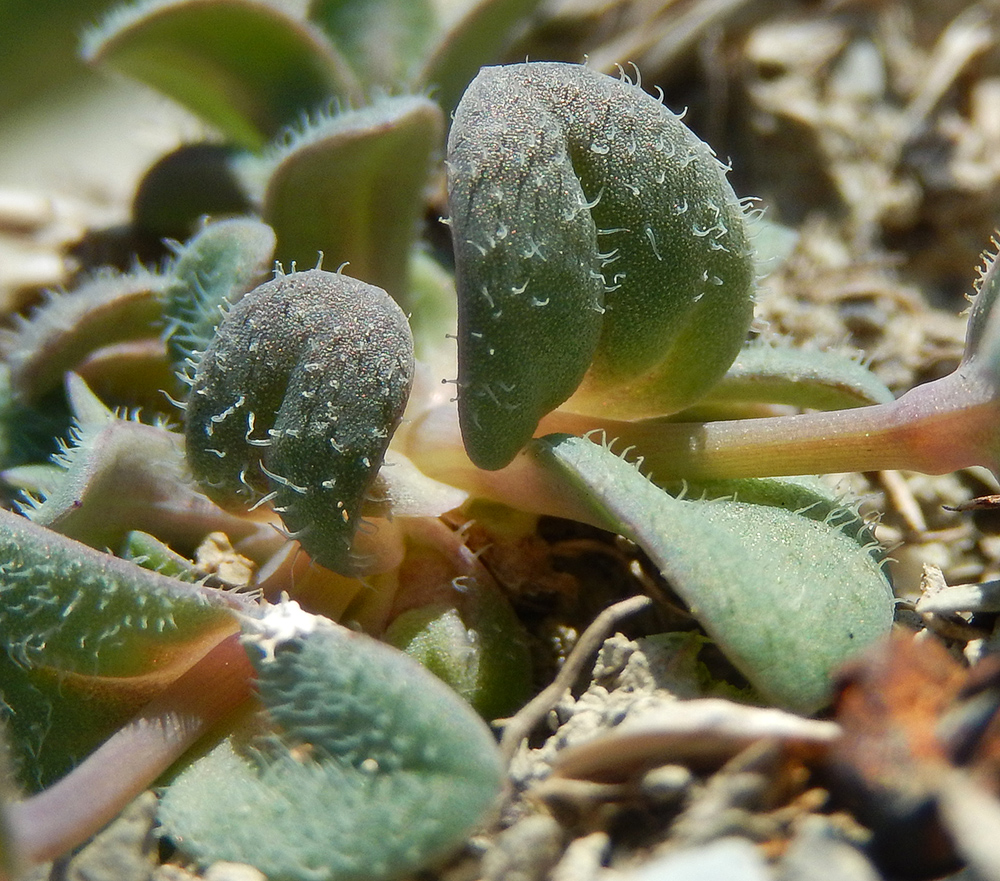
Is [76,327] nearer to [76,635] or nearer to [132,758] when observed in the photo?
[76,635]

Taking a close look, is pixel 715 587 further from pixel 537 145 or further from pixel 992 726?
pixel 537 145

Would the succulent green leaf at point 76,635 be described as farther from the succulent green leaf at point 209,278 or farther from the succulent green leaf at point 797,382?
the succulent green leaf at point 797,382

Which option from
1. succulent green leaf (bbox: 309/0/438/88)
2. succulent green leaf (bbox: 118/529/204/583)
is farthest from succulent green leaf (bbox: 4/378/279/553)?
succulent green leaf (bbox: 309/0/438/88)

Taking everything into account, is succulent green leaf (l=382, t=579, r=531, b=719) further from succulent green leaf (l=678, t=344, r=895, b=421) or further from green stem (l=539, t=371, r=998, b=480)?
succulent green leaf (l=678, t=344, r=895, b=421)

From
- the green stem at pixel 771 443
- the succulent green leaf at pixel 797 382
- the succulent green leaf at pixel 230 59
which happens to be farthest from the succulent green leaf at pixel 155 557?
the succulent green leaf at pixel 230 59

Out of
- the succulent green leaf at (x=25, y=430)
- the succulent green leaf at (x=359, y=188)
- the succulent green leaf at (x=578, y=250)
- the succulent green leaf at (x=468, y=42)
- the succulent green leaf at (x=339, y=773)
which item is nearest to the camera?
the succulent green leaf at (x=339, y=773)

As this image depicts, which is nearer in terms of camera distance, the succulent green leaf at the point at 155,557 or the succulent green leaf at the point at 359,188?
the succulent green leaf at the point at 155,557
